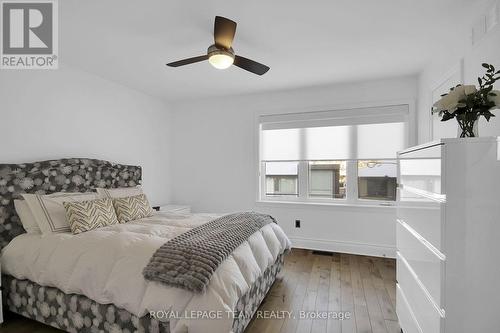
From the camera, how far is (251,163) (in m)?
4.19

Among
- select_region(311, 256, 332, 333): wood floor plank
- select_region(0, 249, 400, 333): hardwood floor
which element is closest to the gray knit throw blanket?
select_region(0, 249, 400, 333): hardwood floor

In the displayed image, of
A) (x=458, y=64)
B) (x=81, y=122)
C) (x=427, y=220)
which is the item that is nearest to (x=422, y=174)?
(x=427, y=220)

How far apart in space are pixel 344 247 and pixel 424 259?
2.44 m

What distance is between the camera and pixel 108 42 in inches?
96.6

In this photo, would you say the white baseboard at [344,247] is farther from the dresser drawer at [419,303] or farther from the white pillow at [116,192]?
the white pillow at [116,192]

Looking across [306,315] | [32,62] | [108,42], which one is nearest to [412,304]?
[306,315]

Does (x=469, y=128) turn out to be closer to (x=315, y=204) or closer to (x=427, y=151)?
(x=427, y=151)

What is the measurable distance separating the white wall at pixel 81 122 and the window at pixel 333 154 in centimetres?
187

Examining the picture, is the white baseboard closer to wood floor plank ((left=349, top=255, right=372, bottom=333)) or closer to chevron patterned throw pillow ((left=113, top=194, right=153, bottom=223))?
wood floor plank ((left=349, top=255, right=372, bottom=333))

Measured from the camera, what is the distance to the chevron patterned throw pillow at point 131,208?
272 centimetres

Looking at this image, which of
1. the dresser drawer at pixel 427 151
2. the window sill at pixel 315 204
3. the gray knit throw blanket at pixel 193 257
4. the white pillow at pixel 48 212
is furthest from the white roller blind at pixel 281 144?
the white pillow at pixel 48 212

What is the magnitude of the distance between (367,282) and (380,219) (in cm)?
109

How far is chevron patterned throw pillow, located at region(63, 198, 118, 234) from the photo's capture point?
2.25m

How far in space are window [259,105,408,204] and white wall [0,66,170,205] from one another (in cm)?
187
